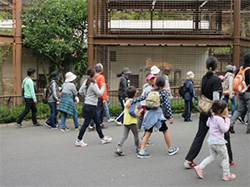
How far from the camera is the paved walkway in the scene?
533 cm

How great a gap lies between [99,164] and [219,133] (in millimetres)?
2298

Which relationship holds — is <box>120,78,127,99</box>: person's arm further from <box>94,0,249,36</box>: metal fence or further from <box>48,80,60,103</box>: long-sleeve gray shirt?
Answer: <box>94,0,249,36</box>: metal fence

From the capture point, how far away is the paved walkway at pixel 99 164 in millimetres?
5328

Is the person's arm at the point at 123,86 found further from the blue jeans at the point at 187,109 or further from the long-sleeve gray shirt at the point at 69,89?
the blue jeans at the point at 187,109

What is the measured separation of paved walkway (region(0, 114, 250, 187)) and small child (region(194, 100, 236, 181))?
167 millimetres

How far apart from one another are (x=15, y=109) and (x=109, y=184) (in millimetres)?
6825

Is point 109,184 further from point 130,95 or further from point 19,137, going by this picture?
point 19,137

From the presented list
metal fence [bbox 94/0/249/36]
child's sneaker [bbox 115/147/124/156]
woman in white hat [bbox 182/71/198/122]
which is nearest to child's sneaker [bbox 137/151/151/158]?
child's sneaker [bbox 115/147/124/156]

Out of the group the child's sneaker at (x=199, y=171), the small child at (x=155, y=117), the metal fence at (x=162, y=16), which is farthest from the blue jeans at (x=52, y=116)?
the child's sneaker at (x=199, y=171)

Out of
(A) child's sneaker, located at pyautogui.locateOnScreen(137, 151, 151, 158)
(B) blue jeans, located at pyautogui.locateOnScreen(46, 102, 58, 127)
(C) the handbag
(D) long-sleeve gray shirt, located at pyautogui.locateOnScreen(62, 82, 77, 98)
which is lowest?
(A) child's sneaker, located at pyautogui.locateOnScreen(137, 151, 151, 158)

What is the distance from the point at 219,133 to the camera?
523cm

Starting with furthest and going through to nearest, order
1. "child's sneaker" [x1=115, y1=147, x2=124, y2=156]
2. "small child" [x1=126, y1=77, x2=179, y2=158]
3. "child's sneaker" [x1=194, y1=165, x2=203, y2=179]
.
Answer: "child's sneaker" [x1=115, y1=147, x2=124, y2=156] < "small child" [x1=126, y1=77, x2=179, y2=158] < "child's sneaker" [x1=194, y1=165, x2=203, y2=179]

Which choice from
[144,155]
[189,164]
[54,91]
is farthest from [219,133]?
[54,91]

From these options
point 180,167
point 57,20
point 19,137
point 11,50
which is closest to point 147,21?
point 57,20
